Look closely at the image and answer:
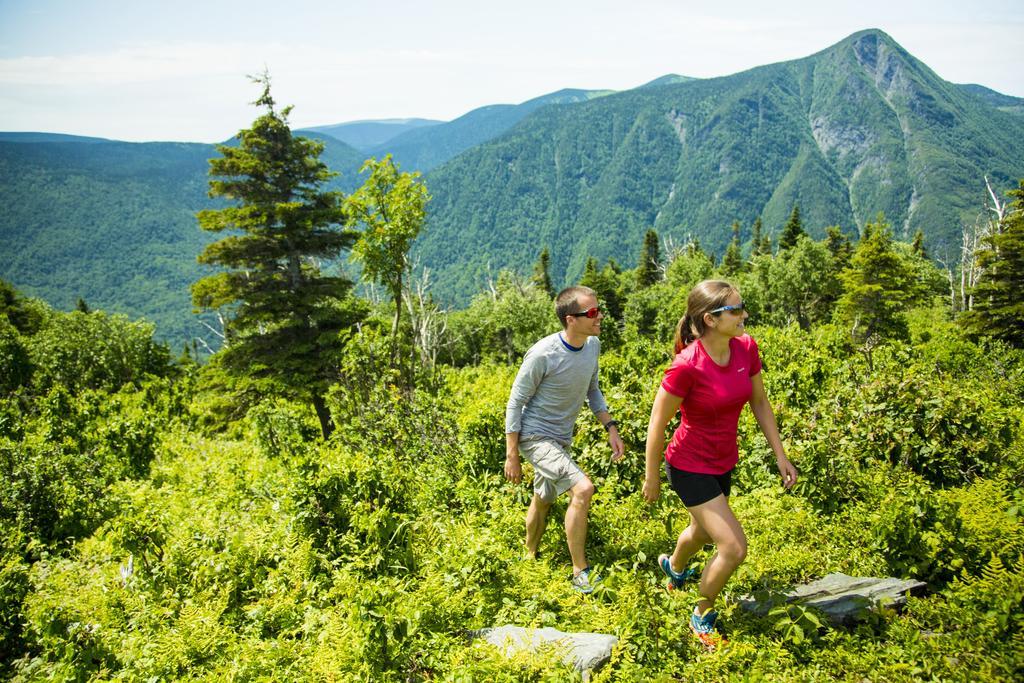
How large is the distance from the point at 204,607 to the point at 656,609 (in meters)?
3.22

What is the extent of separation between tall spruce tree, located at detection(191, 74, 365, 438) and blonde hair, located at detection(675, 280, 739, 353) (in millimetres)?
14931

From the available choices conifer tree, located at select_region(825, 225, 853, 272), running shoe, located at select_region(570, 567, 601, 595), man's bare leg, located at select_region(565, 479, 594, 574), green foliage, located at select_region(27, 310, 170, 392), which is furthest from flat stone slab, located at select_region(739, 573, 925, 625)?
conifer tree, located at select_region(825, 225, 853, 272)

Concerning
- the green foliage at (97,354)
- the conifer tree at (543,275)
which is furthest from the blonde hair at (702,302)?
the conifer tree at (543,275)

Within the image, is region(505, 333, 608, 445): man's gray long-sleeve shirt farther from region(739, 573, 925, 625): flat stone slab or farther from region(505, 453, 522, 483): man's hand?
region(739, 573, 925, 625): flat stone slab

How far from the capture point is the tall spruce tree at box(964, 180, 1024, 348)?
977 inches

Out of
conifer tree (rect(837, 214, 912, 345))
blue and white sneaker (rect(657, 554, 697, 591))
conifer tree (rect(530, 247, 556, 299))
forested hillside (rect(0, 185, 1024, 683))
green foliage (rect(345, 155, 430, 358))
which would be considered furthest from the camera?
conifer tree (rect(530, 247, 556, 299))

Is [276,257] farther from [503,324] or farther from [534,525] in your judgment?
[503,324]

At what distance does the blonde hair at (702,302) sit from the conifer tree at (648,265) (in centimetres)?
7591

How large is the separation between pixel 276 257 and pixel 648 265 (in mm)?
68001

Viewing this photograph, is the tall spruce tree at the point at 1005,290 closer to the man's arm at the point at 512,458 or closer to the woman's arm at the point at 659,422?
the woman's arm at the point at 659,422

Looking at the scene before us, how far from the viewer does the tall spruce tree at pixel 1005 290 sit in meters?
24.8

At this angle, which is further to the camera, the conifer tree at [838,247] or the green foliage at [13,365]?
the conifer tree at [838,247]

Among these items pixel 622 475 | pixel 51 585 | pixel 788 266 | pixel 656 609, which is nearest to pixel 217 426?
pixel 51 585

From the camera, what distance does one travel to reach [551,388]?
385 centimetres
